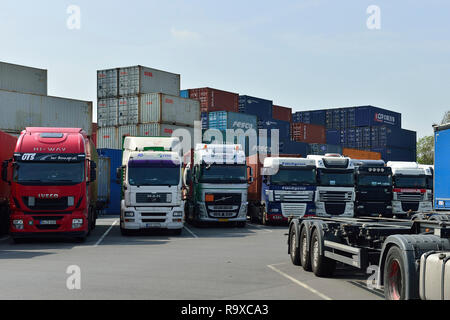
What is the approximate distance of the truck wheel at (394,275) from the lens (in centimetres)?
742

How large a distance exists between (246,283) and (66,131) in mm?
10650

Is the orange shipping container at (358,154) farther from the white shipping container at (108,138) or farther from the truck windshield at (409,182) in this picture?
the truck windshield at (409,182)

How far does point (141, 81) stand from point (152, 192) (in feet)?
66.0

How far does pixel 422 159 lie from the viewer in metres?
87.2

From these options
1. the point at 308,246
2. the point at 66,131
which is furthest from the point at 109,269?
the point at 66,131

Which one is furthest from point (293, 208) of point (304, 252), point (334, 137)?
point (334, 137)

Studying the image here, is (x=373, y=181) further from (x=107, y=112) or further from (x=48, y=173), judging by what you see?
(x=107, y=112)

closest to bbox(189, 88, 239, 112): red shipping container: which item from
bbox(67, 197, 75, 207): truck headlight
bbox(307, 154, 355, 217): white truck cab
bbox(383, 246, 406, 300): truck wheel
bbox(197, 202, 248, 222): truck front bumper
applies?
bbox(307, 154, 355, 217): white truck cab

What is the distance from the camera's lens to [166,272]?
11672 mm

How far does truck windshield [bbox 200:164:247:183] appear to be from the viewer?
2475cm

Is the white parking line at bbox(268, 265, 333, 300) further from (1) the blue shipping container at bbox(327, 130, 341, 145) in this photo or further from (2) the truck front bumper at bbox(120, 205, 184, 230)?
(1) the blue shipping container at bbox(327, 130, 341, 145)

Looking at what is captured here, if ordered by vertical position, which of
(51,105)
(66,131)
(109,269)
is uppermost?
(51,105)
